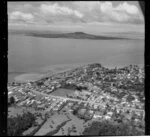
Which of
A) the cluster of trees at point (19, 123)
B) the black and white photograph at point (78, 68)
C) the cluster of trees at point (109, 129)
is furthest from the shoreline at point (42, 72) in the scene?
the cluster of trees at point (109, 129)


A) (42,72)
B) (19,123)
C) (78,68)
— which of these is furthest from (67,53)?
(19,123)

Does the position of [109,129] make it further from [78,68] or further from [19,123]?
[19,123]

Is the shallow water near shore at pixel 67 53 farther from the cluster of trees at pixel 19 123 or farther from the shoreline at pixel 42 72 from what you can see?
the cluster of trees at pixel 19 123

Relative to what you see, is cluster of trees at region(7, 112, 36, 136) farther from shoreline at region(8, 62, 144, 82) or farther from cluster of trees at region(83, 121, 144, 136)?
cluster of trees at region(83, 121, 144, 136)

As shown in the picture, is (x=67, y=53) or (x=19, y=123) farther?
(x=67, y=53)

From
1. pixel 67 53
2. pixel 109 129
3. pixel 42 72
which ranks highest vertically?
pixel 67 53

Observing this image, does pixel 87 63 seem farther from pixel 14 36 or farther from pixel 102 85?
pixel 14 36

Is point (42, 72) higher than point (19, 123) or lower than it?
higher
